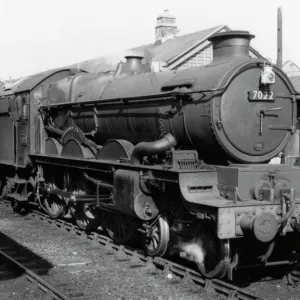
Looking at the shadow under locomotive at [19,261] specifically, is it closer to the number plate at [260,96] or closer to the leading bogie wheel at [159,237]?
the leading bogie wheel at [159,237]

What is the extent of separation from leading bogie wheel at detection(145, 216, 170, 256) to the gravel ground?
29cm

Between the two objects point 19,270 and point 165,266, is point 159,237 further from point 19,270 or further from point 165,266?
point 19,270

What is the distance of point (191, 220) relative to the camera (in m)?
6.70

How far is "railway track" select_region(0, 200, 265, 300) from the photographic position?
19.4ft

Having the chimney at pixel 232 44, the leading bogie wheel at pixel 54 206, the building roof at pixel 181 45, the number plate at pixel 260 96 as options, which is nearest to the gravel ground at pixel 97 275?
the leading bogie wheel at pixel 54 206

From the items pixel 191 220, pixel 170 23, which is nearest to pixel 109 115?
pixel 191 220

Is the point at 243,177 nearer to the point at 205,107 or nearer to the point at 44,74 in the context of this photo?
the point at 205,107

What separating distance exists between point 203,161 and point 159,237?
129 cm

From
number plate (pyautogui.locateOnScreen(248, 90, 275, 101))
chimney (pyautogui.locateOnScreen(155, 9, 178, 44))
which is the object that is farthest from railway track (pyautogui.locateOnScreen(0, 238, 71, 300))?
chimney (pyautogui.locateOnScreen(155, 9, 178, 44))

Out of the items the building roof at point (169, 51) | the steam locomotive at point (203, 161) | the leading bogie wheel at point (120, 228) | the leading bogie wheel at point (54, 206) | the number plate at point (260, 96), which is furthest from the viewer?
the building roof at point (169, 51)

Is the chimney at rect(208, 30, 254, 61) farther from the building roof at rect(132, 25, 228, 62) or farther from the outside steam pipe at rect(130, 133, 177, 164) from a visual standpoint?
the building roof at rect(132, 25, 228, 62)

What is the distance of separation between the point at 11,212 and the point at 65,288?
6500 mm

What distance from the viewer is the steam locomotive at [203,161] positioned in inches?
242

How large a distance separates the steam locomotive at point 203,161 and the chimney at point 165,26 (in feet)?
94.6
